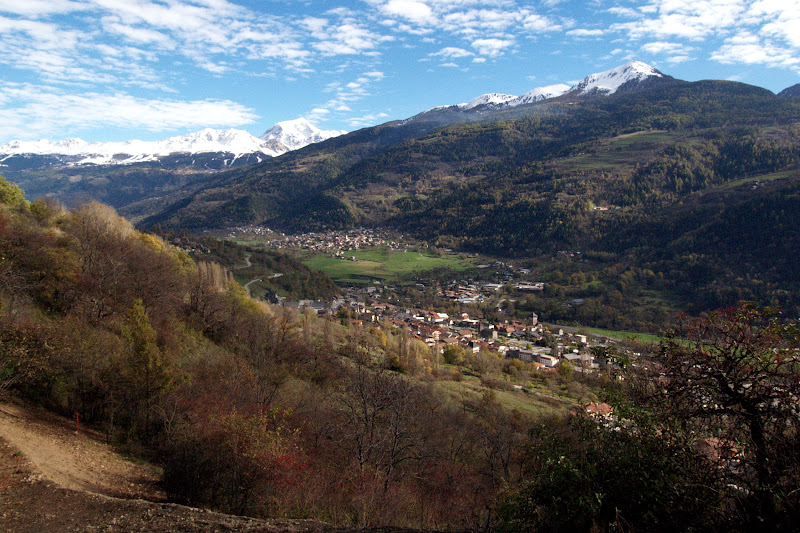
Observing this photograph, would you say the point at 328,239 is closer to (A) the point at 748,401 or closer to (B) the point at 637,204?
(B) the point at 637,204

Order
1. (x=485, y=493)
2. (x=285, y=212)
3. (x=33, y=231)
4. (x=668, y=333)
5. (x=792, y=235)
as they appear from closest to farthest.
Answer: (x=668, y=333), (x=485, y=493), (x=33, y=231), (x=792, y=235), (x=285, y=212)

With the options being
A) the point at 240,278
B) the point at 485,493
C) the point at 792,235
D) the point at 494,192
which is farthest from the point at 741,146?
the point at 485,493

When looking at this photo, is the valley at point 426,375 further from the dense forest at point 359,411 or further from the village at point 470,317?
the village at point 470,317

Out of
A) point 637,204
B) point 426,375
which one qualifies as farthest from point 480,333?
point 637,204

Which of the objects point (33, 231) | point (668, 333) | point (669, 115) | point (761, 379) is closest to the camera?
point (761, 379)

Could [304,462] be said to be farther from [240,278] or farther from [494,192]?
[494,192]

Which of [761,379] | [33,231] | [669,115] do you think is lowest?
[761,379]

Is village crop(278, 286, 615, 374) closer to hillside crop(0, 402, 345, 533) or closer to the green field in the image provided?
the green field

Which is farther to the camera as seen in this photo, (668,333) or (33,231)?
(33,231)
